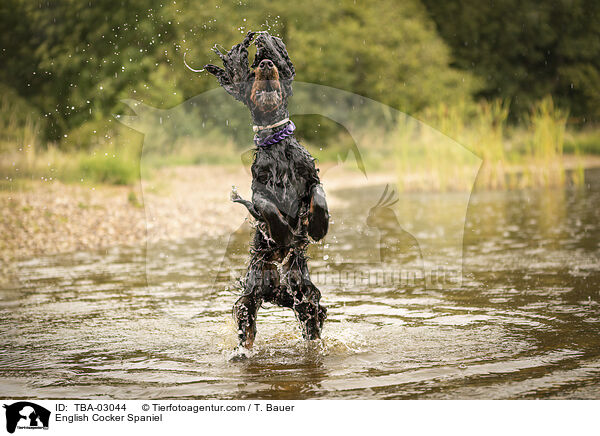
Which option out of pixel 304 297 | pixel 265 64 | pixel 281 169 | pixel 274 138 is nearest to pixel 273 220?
pixel 281 169

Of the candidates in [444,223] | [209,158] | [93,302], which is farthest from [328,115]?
[93,302]

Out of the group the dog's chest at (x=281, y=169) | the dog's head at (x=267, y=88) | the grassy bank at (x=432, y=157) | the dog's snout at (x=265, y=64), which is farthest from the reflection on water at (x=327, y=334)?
the grassy bank at (x=432, y=157)

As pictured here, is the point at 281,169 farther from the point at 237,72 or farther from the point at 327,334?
the point at 327,334

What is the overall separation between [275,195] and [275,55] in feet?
2.74

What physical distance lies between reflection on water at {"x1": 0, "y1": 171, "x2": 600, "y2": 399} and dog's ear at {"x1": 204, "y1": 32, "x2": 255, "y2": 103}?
164 cm

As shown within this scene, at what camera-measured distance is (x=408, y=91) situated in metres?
32.5

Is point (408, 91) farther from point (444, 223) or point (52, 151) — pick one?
point (444, 223)

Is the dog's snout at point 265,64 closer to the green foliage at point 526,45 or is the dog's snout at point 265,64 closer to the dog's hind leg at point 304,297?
the dog's hind leg at point 304,297

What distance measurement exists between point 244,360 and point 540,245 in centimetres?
569

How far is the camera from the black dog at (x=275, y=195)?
4.73 m

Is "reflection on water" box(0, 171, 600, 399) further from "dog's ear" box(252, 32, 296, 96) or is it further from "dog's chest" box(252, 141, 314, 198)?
"dog's ear" box(252, 32, 296, 96)

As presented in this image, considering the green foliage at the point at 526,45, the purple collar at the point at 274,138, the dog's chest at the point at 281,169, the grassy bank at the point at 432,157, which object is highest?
the green foliage at the point at 526,45
